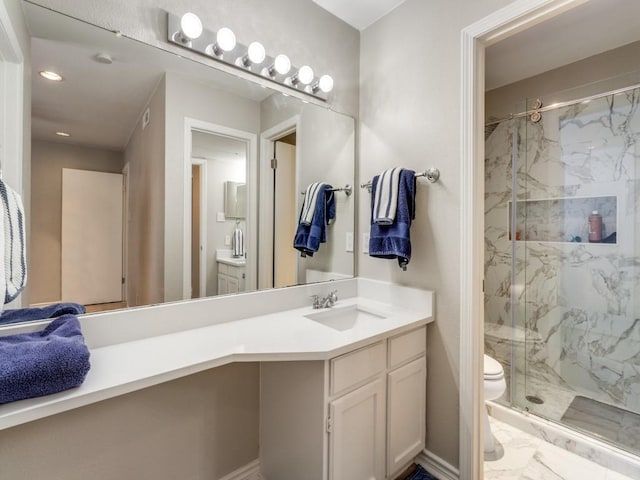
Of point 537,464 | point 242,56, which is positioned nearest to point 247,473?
point 537,464

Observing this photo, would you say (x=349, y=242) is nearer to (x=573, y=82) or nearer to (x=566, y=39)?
(x=566, y=39)

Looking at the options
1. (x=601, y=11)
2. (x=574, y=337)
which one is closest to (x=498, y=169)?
(x=601, y=11)

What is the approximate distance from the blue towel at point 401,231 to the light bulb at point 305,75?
712 mm

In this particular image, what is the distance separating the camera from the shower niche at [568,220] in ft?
6.73

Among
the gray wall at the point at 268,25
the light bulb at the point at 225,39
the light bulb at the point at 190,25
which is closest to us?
the gray wall at the point at 268,25

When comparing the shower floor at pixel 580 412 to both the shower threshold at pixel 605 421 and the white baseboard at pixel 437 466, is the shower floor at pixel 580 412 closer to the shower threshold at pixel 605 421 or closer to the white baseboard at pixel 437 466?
the shower threshold at pixel 605 421

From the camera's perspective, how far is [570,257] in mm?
2215

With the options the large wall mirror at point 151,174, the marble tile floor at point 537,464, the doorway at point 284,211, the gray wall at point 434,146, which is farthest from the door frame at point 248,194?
the marble tile floor at point 537,464

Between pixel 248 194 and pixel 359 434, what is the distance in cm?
117

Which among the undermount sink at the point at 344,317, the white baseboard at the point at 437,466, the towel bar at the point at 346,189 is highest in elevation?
the towel bar at the point at 346,189

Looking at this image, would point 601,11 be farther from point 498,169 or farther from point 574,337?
point 574,337

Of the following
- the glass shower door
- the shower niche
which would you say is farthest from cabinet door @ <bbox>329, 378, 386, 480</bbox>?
the shower niche

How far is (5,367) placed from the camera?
701mm

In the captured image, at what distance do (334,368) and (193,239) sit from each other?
2.63 feet
